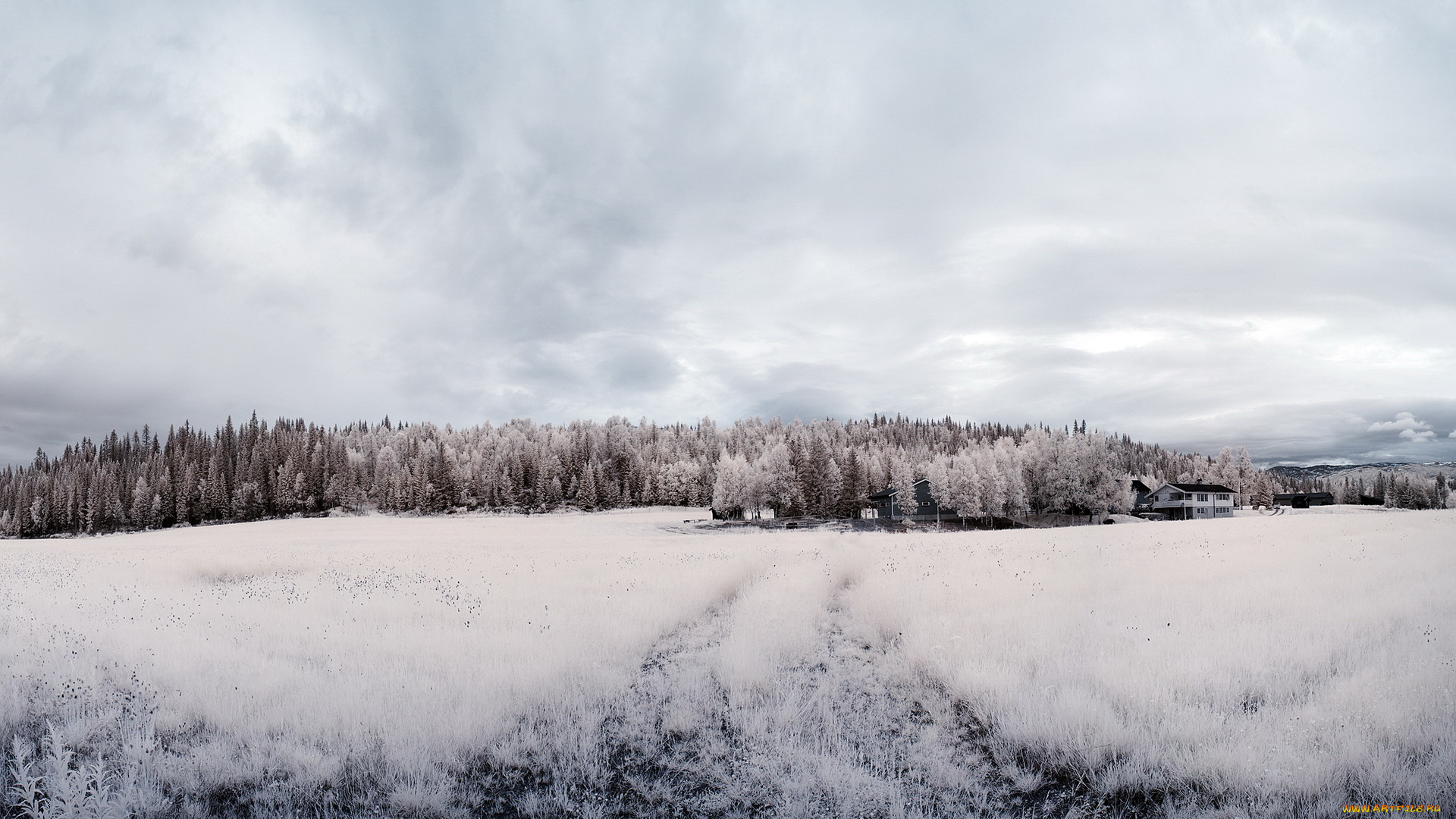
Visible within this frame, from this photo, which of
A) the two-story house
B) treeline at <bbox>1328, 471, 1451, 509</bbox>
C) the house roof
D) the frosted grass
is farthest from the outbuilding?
the frosted grass

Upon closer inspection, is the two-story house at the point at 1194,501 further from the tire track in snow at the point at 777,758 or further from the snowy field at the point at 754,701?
the tire track in snow at the point at 777,758

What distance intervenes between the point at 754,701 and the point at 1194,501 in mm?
104767

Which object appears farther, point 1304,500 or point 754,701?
point 1304,500

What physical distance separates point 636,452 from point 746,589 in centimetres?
12771

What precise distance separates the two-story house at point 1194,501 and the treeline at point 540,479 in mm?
18285

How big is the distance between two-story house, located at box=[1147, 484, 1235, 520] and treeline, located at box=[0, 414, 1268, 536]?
18.3 meters

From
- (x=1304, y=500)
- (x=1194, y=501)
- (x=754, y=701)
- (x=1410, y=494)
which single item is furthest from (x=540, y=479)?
(x=1410, y=494)

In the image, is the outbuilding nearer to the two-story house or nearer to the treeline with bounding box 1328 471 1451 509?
the treeline with bounding box 1328 471 1451 509

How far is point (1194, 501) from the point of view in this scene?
91.4m

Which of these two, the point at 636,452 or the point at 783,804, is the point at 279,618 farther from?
the point at 636,452

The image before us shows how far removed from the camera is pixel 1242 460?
123 meters

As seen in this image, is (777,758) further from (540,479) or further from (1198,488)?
(540,479)

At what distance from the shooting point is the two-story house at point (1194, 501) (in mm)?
90750

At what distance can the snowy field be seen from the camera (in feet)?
22.0
